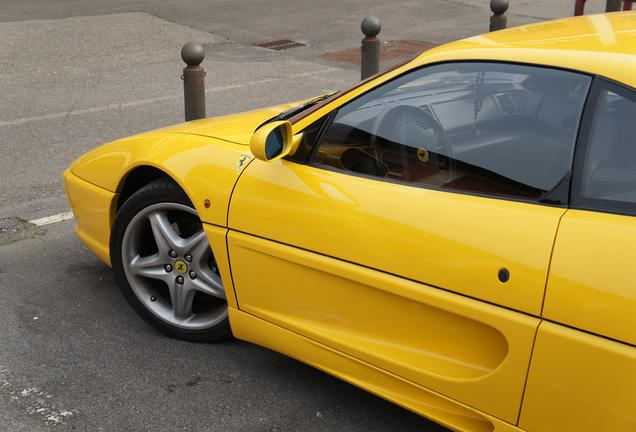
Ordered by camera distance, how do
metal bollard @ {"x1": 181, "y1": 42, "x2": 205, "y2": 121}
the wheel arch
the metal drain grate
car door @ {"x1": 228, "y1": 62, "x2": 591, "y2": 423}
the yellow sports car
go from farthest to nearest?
the metal drain grate
metal bollard @ {"x1": 181, "y1": 42, "x2": 205, "y2": 121}
the wheel arch
car door @ {"x1": 228, "y1": 62, "x2": 591, "y2": 423}
the yellow sports car

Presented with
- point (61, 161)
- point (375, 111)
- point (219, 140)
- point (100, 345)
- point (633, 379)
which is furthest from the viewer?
point (61, 161)

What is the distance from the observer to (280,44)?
10.5 meters

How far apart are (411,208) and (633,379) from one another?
0.85 meters

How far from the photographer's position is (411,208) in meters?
2.15

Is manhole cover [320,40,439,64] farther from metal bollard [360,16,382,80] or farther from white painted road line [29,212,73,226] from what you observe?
white painted road line [29,212,73,226]

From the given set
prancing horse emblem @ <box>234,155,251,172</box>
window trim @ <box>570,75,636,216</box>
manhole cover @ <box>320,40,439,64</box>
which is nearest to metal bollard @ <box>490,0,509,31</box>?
manhole cover @ <box>320,40,439,64</box>

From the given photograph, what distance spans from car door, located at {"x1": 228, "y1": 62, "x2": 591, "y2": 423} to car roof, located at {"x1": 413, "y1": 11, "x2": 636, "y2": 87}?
0.04 metres

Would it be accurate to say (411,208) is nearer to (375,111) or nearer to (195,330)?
(375,111)

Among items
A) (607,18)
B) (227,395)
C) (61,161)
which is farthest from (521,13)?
(227,395)

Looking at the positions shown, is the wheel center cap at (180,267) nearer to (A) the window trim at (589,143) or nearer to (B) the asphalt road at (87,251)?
(B) the asphalt road at (87,251)

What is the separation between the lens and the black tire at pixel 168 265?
2916 mm

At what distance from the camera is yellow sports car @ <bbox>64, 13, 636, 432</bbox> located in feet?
5.98

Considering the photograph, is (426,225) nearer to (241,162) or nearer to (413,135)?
(413,135)

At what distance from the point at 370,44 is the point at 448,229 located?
4.79m
